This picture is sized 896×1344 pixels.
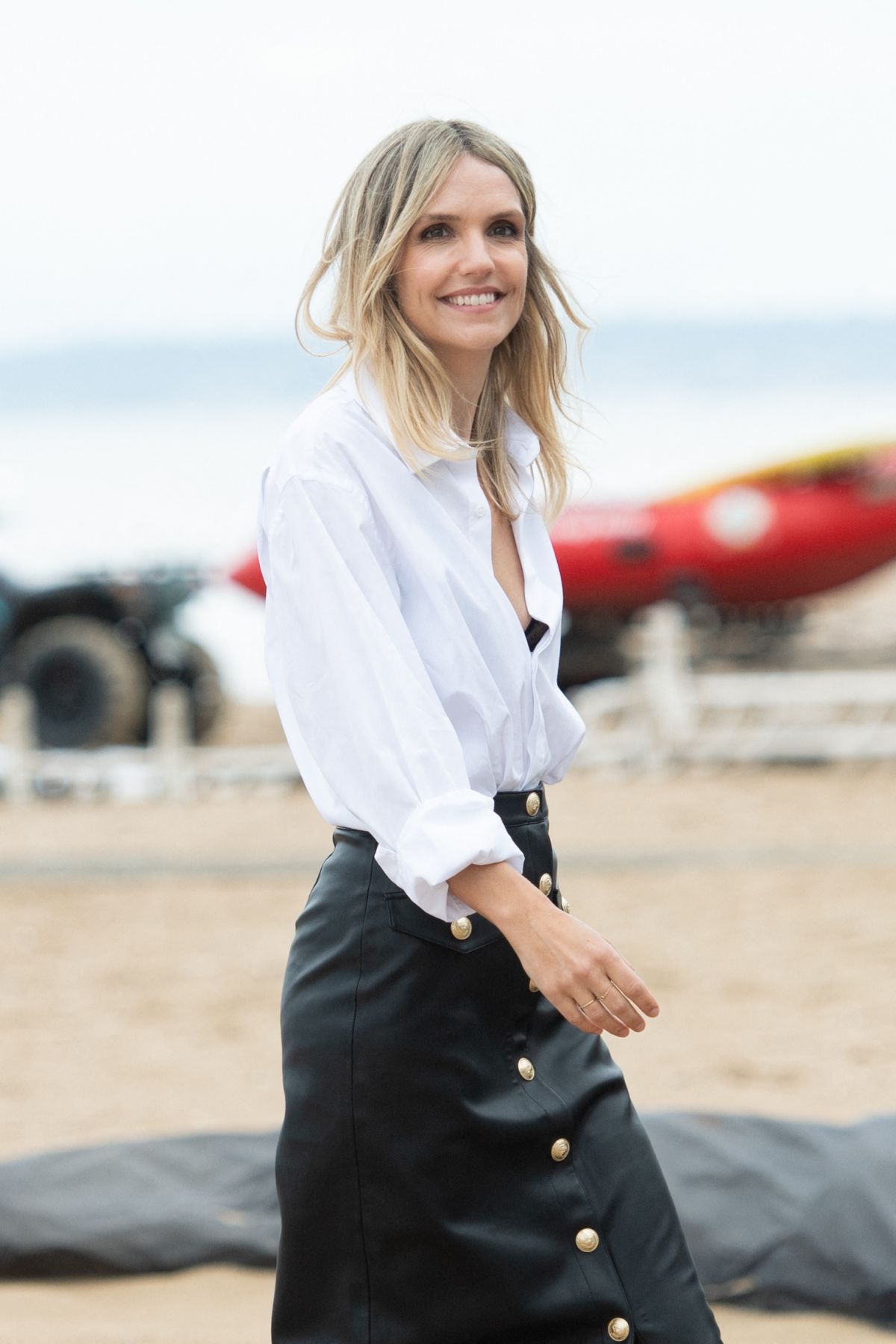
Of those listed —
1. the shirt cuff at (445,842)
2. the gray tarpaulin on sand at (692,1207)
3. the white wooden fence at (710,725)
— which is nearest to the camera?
the shirt cuff at (445,842)

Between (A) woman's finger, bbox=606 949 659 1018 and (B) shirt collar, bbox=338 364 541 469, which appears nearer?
(A) woman's finger, bbox=606 949 659 1018

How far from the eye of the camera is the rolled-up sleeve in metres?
1.54

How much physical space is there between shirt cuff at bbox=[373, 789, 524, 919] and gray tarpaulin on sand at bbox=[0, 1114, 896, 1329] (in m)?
1.69

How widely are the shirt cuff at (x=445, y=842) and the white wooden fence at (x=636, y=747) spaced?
7.63 m

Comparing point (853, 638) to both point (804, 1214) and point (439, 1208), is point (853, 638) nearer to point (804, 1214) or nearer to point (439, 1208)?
point (804, 1214)

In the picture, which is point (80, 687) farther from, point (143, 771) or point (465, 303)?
point (465, 303)

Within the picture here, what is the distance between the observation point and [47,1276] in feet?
10.2

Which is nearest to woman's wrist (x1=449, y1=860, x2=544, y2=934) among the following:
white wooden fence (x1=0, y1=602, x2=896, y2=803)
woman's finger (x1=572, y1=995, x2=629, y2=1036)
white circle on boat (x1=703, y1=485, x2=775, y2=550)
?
woman's finger (x1=572, y1=995, x2=629, y2=1036)

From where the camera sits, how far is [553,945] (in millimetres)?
1544

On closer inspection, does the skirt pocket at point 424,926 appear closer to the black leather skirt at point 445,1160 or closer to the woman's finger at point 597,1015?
the black leather skirt at point 445,1160

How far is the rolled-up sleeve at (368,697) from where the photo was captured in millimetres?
1540

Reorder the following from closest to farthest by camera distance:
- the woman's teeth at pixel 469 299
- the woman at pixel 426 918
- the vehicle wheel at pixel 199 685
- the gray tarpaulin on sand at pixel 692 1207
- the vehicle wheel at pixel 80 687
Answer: the woman at pixel 426 918
the woman's teeth at pixel 469 299
the gray tarpaulin on sand at pixel 692 1207
the vehicle wheel at pixel 80 687
the vehicle wheel at pixel 199 685

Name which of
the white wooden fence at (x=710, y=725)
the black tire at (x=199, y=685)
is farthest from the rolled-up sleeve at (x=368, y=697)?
the black tire at (x=199, y=685)

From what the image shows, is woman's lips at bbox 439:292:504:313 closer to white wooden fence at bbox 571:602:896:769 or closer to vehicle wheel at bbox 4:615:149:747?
white wooden fence at bbox 571:602:896:769
